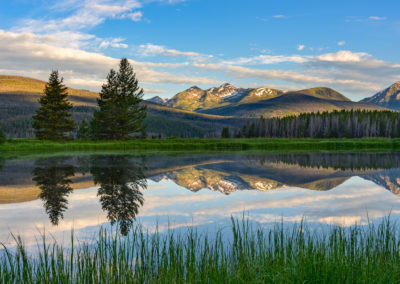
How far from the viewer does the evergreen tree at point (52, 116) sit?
57.1 metres

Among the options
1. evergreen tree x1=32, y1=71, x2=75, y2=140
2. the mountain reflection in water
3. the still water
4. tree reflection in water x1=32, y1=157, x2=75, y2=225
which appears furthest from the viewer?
evergreen tree x1=32, y1=71, x2=75, y2=140

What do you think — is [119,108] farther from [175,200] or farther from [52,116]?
[175,200]

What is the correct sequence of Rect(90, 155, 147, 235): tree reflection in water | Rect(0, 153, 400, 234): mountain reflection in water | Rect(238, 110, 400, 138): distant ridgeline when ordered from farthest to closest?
Rect(238, 110, 400, 138): distant ridgeline
Rect(0, 153, 400, 234): mountain reflection in water
Rect(90, 155, 147, 235): tree reflection in water

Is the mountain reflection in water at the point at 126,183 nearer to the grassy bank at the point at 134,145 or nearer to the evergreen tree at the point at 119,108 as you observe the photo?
the grassy bank at the point at 134,145

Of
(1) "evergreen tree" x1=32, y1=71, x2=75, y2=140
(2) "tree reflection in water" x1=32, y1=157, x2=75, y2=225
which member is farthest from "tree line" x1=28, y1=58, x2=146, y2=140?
(2) "tree reflection in water" x1=32, y1=157, x2=75, y2=225

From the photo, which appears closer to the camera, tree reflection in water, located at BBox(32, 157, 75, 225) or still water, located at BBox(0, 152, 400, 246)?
still water, located at BBox(0, 152, 400, 246)

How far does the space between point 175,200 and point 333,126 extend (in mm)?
124402

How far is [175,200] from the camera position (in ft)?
48.9

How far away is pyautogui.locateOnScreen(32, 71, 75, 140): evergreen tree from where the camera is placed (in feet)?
187

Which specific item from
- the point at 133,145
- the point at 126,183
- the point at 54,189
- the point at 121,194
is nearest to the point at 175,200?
the point at 121,194

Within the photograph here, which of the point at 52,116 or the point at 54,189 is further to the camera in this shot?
the point at 52,116

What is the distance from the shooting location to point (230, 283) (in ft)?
19.1

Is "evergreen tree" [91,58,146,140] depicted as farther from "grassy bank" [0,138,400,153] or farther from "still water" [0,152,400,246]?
"still water" [0,152,400,246]

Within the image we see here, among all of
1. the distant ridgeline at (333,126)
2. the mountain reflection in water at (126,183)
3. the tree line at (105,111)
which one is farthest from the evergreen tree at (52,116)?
the distant ridgeline at (333,126)
